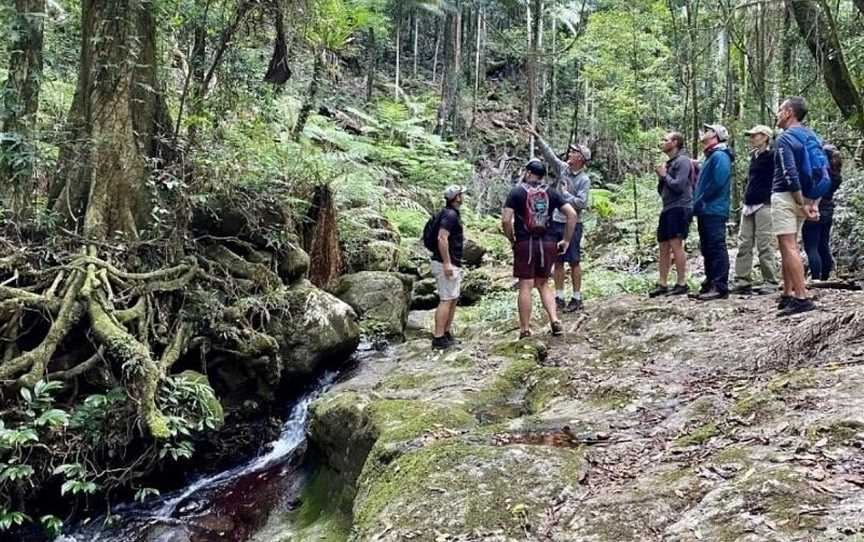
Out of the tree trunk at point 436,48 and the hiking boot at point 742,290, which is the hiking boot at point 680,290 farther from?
the tree trunk at point 436,48

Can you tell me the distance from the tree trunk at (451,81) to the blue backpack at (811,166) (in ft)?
75.5

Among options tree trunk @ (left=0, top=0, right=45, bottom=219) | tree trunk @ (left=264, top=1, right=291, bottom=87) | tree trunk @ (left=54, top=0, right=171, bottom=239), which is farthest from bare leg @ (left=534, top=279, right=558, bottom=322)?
tree trunk @ (left=0, top=0, right=45, bottom=219)

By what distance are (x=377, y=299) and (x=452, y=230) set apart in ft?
10.9

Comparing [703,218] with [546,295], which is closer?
[546,295]

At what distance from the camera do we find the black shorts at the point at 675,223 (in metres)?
7.74

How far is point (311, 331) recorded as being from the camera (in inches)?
323

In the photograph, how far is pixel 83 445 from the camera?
5383 millimetres

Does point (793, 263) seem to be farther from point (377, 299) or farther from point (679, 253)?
point (377, 299)

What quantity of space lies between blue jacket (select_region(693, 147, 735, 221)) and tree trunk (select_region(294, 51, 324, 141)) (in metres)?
8.42

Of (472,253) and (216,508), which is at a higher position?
(472,253)

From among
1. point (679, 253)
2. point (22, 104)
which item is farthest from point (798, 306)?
point (22, 104)

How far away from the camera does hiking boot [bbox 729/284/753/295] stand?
7.66 metres

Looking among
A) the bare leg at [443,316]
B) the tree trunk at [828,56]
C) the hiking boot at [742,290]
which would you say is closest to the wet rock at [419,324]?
the bare leg at [443,316]

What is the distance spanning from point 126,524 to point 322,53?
1074 cm
